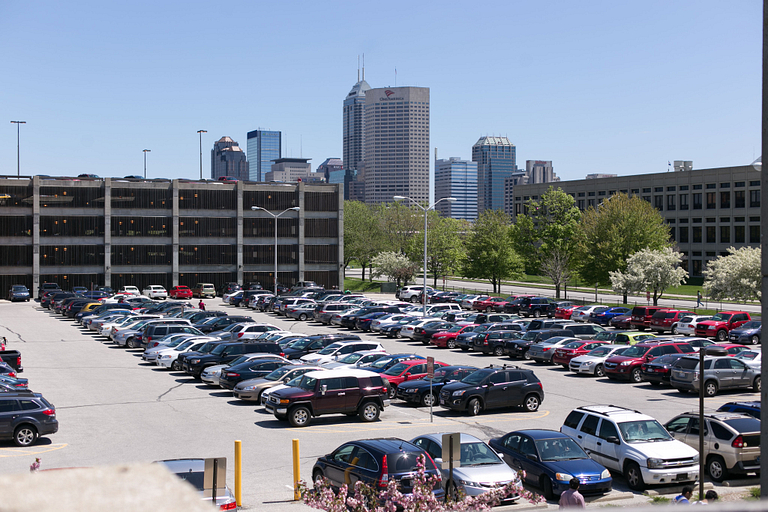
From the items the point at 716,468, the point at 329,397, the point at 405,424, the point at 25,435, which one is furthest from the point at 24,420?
the point at 716,468

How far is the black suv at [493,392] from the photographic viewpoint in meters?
23.4

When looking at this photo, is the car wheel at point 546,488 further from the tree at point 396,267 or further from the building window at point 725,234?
the building window at point 725,234

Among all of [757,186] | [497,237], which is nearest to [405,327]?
[497,237]

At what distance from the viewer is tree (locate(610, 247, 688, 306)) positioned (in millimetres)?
60938

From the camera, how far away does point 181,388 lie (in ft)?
92.4

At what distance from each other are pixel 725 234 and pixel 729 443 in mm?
94105

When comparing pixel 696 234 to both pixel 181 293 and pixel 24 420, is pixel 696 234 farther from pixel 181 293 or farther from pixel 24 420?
pixel 24 420

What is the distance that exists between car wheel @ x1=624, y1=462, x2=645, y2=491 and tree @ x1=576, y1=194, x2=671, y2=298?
5319 centimetres

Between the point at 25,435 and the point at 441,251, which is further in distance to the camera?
the point at 441,251

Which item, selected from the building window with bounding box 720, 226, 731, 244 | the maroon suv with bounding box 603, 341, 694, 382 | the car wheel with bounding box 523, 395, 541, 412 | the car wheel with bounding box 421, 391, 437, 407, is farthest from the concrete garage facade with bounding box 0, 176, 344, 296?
the car wheel with bounding box 523, 395, 541, 412

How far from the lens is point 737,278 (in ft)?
174

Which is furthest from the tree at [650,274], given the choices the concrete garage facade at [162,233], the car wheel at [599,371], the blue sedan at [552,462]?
the blue sedan at [552,462]

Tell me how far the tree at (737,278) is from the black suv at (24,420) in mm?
47716

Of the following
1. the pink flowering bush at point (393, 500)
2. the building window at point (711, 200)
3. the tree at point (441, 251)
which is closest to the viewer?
the pink flowering bush at point (393, 500)
